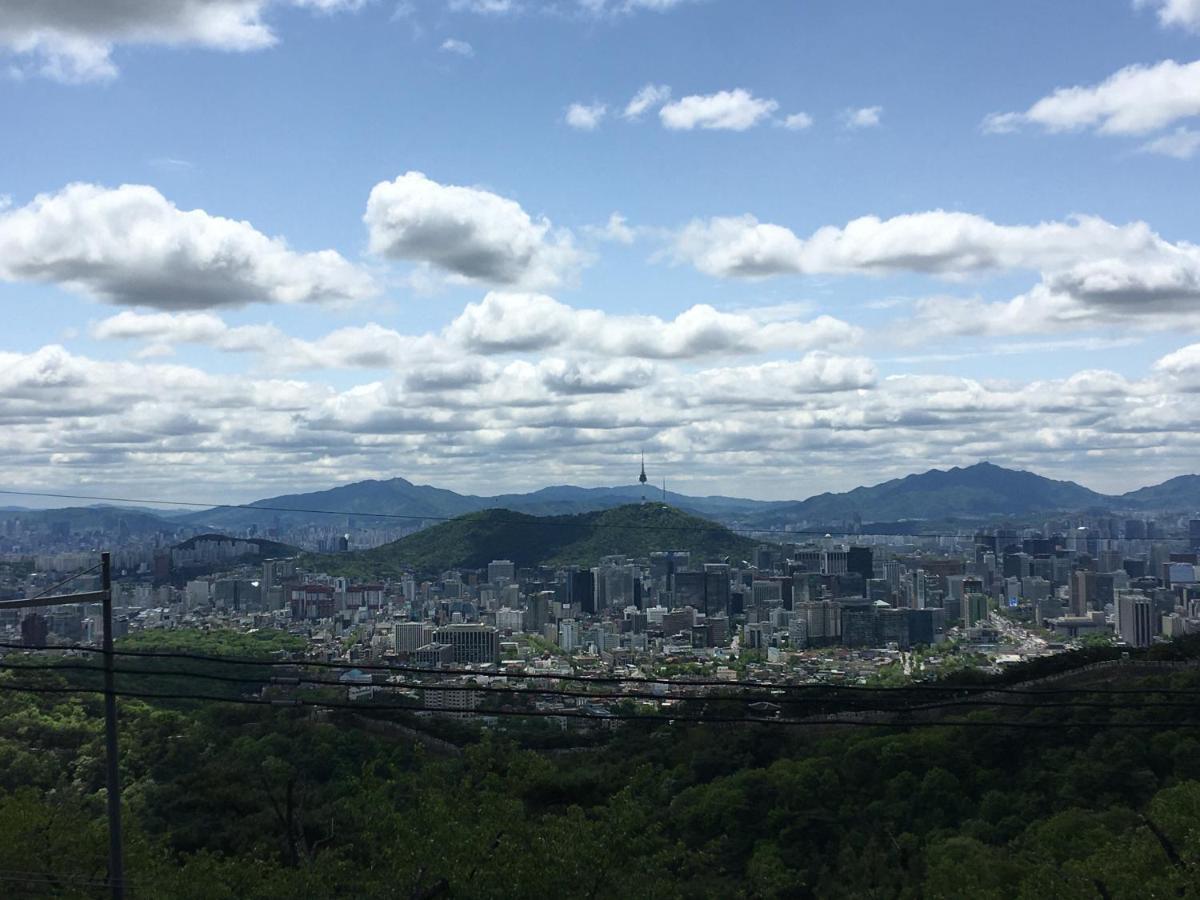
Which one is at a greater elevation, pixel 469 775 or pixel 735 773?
pixel 469 775

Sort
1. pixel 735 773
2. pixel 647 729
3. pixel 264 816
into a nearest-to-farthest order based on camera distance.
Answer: pixel 264 816
pixel 735 773
pixel 647 729

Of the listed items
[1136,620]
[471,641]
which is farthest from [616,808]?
[1136,620]

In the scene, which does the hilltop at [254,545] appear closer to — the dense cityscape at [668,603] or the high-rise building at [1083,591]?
the dense cityscape at [668,603]

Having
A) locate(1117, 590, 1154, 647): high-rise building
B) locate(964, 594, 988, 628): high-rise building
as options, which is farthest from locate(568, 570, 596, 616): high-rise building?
locate(1117, 590, 1154, 647): high-rise building

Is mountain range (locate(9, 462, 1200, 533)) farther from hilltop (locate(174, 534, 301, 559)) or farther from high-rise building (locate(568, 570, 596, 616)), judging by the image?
high-rise building (locate(568, 570, 596, 616))

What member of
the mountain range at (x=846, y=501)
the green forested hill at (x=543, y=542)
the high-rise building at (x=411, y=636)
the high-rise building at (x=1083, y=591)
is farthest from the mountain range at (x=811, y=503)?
the high-rise building at (x=411, y=636)

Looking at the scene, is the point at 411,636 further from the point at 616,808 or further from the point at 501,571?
the point at 616,808

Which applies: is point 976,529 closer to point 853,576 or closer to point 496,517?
point 853,576

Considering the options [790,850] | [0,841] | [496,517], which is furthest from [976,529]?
[0,841]
